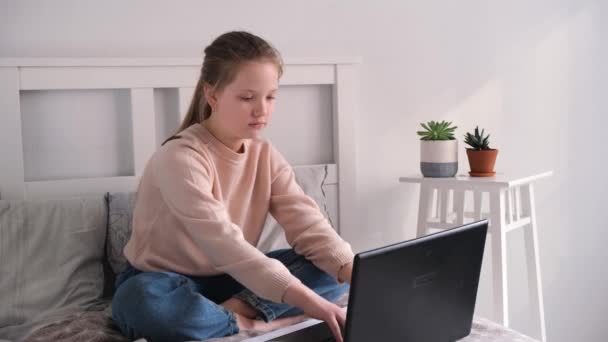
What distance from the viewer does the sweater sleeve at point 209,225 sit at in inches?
46.8

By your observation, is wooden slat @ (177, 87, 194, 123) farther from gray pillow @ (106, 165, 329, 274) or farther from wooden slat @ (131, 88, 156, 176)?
gray pillow @ (106, 165, 329, 274)

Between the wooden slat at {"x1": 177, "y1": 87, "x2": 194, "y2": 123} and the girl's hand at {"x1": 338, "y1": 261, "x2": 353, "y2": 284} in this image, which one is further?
the wooden slat at {"x1": 177, "y1": 87, "x2": 194, "y2": 123}

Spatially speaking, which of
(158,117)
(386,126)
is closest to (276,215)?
(158,117)

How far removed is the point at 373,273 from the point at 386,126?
1.13 metres

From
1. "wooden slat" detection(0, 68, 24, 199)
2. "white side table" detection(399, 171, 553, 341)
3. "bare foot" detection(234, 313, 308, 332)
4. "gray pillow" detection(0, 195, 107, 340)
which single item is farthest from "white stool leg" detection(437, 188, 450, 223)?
"wooden slat" detection(0, 68, 24, 199)

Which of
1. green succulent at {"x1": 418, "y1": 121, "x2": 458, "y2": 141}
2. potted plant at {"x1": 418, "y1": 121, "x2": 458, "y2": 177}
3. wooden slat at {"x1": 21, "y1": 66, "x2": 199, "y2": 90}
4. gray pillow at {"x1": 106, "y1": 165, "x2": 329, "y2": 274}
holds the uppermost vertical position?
wooden slat at {"x1": 21, "y1": 66, "x2": 199, "y2": 90}

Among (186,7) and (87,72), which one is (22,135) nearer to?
(87,72)

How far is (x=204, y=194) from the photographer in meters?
1.26

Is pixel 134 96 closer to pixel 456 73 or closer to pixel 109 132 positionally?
pixel 109 132

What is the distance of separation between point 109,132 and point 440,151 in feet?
2.63

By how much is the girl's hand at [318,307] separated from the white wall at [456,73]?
0.79 m

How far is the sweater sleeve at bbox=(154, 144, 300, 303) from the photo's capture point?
3.90 feet

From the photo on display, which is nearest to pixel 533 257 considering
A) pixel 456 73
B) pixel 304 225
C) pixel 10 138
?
pixel 456 73

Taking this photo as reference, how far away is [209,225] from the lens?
4.06ft
